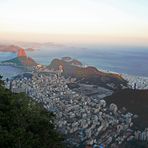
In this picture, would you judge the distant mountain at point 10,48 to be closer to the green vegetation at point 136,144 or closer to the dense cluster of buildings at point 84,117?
the dense cluster of buildings at point 84,117

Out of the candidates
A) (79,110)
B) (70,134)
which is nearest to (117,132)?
(70,134)

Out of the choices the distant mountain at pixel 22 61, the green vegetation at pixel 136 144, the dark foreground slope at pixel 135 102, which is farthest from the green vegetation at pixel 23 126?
the distant mountain at pixel 22 61

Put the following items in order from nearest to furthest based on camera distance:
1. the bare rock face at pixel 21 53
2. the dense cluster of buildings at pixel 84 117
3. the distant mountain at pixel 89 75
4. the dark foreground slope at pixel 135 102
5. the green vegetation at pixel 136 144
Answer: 1. the green vegetation at pixel 136 144
2. the dense cluster of buildings at pixel 84 117
3. the dark foreground slope at pixel 135 102
4. the distant mountain at pixel 89 75
5. the bare rock face at pixel 21 53

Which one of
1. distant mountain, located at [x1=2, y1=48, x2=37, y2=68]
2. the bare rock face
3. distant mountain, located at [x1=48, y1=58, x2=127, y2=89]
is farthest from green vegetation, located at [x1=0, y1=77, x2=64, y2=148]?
the bare rock face

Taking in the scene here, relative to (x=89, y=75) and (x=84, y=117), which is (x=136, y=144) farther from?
(x=89, y=75)

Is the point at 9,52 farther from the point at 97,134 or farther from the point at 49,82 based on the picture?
the point at 97,134

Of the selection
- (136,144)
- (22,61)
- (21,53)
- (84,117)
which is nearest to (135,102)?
Answer: (84,117)

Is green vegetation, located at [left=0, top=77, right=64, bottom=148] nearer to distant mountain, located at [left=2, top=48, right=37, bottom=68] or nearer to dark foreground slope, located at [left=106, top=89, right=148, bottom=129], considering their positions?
dark foreground slope, located at [left=106, top=89, right=148, bottom=129]
